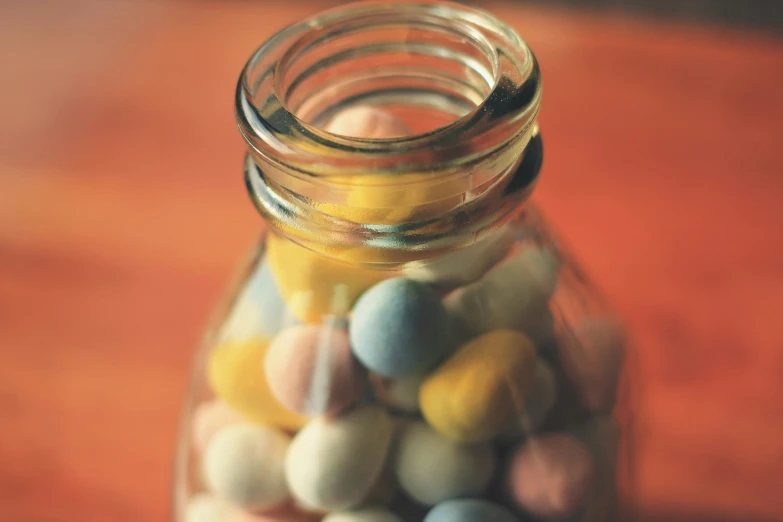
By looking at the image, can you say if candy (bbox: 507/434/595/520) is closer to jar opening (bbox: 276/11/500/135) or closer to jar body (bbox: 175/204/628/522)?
jar body (bbox: 175/204/628/522)

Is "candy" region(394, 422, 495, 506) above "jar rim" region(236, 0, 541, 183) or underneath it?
underneath

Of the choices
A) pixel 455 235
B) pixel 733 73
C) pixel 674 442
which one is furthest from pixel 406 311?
pixel 733 73

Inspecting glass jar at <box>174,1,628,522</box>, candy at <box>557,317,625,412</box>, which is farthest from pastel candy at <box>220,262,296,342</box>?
candy at <box>557,317,625,412</box>

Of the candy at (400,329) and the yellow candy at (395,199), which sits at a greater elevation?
the yellow candy at (395,199)

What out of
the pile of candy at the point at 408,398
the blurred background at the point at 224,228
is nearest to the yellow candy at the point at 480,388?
the pile of candy at the point at 408,398

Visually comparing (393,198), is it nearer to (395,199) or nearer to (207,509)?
(395,199)

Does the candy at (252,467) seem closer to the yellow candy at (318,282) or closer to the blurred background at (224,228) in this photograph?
the yellow candy at (318,282)
